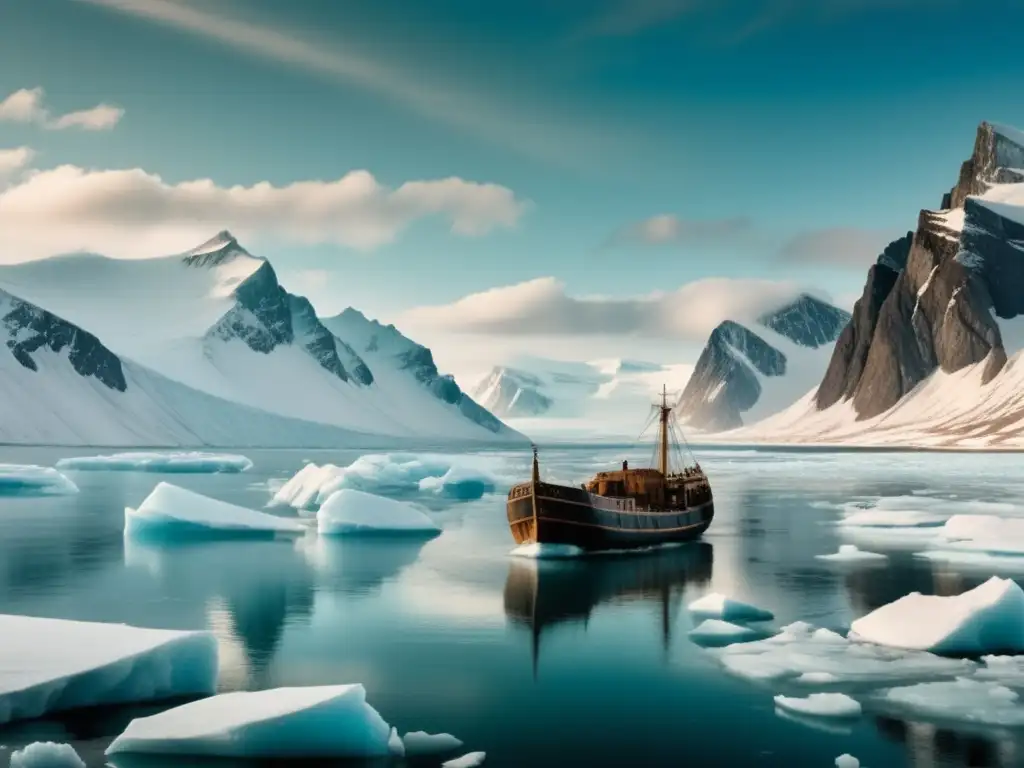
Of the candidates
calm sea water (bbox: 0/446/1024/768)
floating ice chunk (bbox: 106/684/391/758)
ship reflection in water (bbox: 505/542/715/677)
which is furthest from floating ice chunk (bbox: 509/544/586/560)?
floating ice chunk (bbox: 106/684/391/758)

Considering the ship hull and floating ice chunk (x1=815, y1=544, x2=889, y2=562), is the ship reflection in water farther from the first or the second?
floating ice chunk (x1=815, y1=544, x2=889, y2=562)

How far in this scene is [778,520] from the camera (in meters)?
63.5

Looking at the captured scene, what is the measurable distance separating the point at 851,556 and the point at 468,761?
30405 mm

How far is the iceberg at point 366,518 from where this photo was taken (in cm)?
5344

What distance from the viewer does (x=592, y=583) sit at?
127ft

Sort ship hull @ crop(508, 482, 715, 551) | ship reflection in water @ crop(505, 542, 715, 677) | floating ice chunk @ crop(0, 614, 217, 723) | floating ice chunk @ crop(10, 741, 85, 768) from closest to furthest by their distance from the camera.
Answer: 1. floating ice chunk @ crop(10, 741, 85, 768)
2. floating ice chunk @ crop(0, 614, 217, 723)
3. ship reflection in water @ crop(505, 542, 715, 677)
4. ship hull @ crop(508, 482, 715, 551)

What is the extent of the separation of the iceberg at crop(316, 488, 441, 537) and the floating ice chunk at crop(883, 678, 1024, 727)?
3533 centimetres

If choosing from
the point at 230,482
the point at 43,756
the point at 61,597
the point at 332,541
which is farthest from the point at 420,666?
the point at 230,482

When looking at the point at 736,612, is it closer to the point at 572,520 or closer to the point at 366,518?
the point at 572,520

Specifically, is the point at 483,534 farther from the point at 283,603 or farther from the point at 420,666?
the point at 420,666

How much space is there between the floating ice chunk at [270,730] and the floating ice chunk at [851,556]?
30.0 metres

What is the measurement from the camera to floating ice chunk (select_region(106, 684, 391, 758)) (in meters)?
17.1

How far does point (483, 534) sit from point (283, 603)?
23.7m

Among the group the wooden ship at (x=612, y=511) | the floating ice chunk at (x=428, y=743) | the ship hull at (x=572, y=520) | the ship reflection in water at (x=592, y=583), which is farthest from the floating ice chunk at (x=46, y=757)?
the ship hull at (x=572, y=520)
